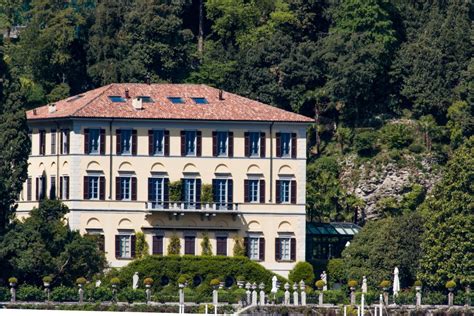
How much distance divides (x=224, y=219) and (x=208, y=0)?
3376 centimetres

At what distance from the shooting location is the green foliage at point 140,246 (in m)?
123

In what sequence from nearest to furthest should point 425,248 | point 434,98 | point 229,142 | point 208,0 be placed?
1. point 425,248
2. point 229,142
3. point 434,98
4. point 208,0

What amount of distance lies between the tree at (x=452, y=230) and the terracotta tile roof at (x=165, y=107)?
12.0 m

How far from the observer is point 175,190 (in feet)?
409

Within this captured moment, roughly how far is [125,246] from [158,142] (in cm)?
682

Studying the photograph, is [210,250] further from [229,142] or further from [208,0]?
[208,0]

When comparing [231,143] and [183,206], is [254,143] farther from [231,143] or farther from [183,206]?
[183,206]

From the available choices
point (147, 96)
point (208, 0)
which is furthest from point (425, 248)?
point (208, 0)

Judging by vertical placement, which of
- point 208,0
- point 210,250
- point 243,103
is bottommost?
point 210,250

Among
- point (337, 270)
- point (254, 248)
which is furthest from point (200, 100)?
point (337, 270)

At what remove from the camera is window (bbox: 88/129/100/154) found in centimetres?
12450

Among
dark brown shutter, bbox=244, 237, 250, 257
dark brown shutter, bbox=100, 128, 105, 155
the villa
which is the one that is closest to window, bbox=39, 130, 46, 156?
the villa

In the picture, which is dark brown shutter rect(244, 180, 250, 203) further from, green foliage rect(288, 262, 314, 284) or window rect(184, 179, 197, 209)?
green foliage rect(288, 262, 314, 284)

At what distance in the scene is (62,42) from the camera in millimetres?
143000
